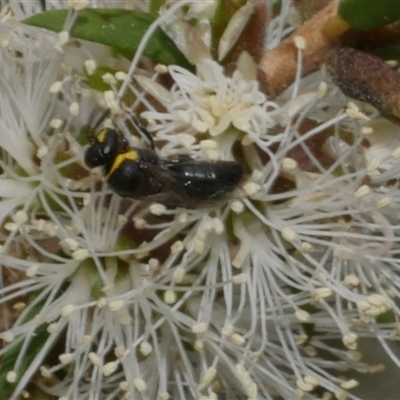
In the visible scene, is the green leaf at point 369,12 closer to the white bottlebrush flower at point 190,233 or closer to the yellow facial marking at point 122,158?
the white bottlebrush flower at point 190,233

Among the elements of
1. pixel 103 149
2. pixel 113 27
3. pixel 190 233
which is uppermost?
pixel 113 27

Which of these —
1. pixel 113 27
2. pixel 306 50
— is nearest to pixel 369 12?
pixel 306 50

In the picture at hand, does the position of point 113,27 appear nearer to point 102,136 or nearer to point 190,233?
point 102,136

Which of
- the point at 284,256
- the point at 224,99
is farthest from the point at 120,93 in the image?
the point at 284,256

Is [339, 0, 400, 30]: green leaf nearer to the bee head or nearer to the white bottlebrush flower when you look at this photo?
the white bottlebrush flower

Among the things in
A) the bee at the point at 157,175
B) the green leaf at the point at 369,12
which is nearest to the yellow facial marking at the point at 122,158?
the bee at the point at 157,175

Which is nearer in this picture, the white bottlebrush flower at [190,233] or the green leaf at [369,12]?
the green leaf at [369,12]
